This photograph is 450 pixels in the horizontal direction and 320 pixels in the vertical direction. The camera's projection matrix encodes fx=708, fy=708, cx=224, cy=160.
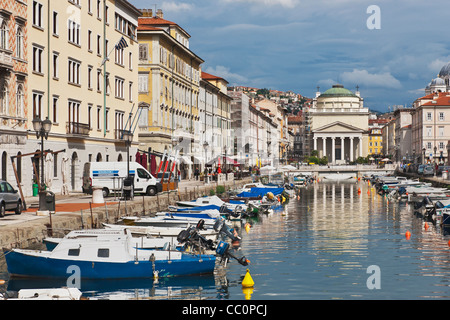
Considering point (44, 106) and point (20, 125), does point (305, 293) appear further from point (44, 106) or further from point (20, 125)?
point (44, 106)

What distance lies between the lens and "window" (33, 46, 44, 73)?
4752 cm

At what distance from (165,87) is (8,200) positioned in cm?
4709

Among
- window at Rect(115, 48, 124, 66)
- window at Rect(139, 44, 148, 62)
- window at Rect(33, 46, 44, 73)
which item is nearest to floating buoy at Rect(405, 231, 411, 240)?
window at Rect(33, 46, 44, 73)

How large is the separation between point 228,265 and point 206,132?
80087 mm

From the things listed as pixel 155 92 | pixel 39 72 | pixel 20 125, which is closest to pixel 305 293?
pixel 20 125

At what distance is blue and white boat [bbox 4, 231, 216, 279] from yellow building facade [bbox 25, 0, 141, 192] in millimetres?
23770

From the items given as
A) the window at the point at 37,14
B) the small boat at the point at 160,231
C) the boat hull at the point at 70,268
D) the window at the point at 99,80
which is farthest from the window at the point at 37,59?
the boat hull at the point at 70,268

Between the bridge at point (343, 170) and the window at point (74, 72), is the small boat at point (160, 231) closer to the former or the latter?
the window at point (74, 72)

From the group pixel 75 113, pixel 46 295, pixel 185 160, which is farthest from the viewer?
pixel 185 160

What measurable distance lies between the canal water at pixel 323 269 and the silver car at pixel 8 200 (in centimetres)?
861

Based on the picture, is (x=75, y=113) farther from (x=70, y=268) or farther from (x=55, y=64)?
(x=70, y=268)

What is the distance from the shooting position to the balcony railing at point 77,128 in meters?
53.6

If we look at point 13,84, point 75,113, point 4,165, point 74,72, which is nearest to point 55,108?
point 75,113

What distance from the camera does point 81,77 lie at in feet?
186
